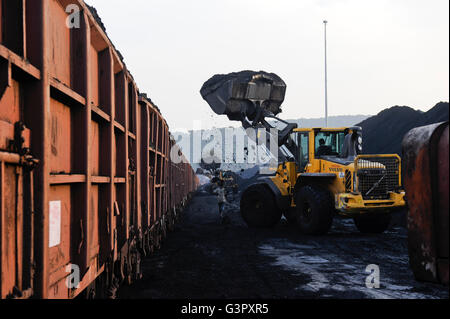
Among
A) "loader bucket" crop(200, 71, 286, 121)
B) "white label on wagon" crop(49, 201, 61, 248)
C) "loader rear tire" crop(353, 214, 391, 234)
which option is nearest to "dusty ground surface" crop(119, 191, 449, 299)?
"loader rear tire" crop(353, 214, 391, 234)

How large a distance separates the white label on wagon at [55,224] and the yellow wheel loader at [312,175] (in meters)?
8.56

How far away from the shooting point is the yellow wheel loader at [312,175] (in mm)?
11055

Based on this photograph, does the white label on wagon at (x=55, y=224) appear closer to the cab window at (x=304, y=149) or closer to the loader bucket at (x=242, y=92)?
the cab window at (x=304, y=149)

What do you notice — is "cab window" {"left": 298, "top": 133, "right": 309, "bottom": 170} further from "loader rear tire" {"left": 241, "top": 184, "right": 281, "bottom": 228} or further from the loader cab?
"loader rear tire" {"left": 241, "top": 184, "right": 281, "bottom": 228}

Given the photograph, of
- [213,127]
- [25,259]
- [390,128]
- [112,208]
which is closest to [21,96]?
[25,259]

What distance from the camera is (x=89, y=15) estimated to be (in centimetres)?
370

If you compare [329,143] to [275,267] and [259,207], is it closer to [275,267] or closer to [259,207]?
[259,207]

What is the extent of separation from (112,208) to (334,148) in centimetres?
843

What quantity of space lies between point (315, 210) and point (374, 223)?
2.02 metres

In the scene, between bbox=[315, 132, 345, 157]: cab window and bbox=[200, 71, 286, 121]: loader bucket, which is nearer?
bbox=[315, 132, 345, 157]: cab window

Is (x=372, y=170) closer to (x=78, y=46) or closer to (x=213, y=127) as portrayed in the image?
(x=78, y=46)

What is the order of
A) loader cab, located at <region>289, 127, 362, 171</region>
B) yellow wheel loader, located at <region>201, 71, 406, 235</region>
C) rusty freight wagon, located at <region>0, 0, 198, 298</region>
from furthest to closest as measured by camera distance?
loader cab, located at <region>289, 127, 362, 171</region>
yellow wheel loader, located at <region>201, 71, 406, 235</region>
rusty freight wagon, located at <region>0, 0, 198, 298</region>

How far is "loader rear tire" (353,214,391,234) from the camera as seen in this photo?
39.7 feet

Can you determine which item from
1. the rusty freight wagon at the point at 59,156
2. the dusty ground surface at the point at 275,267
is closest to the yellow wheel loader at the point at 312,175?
the dusty ground surface at the point at 275,267
